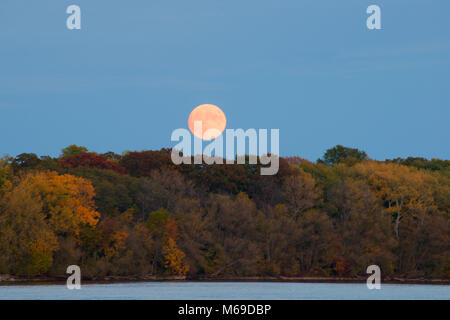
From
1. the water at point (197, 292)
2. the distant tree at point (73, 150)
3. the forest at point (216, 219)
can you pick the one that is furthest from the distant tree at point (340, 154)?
the water at point (197, 292)

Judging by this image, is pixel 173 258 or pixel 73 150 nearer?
pixel 173 258

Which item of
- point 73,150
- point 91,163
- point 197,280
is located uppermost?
point 73,150

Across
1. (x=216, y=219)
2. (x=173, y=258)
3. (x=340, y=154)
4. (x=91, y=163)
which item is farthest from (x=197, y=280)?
(x=340, y=154)

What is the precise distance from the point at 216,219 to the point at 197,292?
77.2 ft

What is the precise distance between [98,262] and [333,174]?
112 feet

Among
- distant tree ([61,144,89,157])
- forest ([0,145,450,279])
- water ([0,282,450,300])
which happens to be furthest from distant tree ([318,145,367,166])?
water ([0,282,450,300])

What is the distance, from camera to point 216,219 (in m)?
86.2

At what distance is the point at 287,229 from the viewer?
8700cm

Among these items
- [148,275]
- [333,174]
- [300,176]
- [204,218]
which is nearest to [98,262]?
[148,275]

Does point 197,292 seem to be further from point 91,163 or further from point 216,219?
point 91,163

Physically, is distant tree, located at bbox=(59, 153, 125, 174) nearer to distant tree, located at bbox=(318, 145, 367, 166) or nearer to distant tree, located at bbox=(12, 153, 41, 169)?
distant tree, located at bbox=(12, 153, 41, 169)

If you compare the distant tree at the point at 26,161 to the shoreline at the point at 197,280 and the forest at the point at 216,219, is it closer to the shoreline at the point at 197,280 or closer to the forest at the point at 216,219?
the forest at the point at 216,219

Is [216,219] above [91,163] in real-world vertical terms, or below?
below

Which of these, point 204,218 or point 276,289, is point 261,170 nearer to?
point 204,218
